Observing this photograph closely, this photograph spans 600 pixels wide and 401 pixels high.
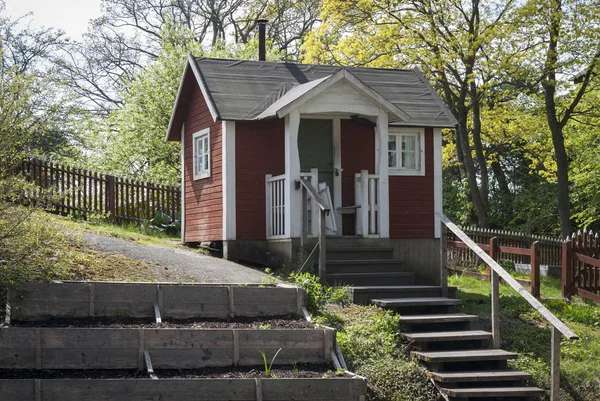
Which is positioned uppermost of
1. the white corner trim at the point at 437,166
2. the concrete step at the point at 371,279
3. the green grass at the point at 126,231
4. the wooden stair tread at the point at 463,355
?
the white corner trim at the point at 437,166

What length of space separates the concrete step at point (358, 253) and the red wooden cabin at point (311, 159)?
0.84 ft

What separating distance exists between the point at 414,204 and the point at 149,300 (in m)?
7.43

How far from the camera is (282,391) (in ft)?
29.9

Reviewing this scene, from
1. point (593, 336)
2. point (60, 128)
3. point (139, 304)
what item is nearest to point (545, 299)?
point (593, 336)

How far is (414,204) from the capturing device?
16.8 m

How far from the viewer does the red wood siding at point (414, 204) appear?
54.4 ft

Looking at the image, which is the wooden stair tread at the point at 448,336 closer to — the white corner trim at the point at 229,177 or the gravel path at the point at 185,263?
the gravel path at the point at 185,263

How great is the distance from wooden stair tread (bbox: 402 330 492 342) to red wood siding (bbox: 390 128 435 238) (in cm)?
456

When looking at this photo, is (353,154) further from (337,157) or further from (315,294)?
(315,294)

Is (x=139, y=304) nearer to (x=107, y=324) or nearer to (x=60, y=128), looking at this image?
(x=107, y=324)

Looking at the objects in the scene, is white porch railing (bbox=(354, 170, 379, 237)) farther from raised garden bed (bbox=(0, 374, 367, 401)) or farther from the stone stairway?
raised garden bed (bbox=(0, 374, 367, 401))

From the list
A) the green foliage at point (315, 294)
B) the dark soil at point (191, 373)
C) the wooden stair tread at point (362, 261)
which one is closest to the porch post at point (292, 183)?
the wooden stair tread at point (362, 261)

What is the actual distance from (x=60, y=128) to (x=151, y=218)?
15.9m

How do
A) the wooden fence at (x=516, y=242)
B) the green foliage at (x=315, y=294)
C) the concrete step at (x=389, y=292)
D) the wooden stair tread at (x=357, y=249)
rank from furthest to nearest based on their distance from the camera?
the wooden fence at (x=516, y=242) → the wooden stair tread at (x=357, y=249) → the concrete step at (x=389, y=292) → the green foliage at (x=315, y=294)
